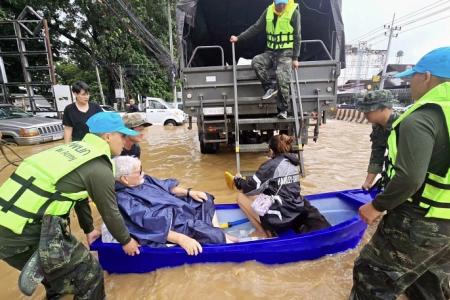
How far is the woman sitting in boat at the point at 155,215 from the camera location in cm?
231

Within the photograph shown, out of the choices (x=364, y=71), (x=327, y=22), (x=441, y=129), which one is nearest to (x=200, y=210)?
(x=441, y=129)

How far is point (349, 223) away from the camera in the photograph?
98.7 inches

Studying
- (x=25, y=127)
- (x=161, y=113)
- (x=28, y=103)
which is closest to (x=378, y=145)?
(x=25, y=127)

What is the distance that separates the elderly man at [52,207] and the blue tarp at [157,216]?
55cm

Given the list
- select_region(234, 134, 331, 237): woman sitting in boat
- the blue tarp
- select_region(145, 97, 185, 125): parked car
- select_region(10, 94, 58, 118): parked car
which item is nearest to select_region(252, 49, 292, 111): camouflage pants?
select_region(234, 134, 331, 237): woman sitting in boat

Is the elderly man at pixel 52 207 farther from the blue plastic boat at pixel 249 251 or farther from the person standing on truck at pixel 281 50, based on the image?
the person standing on truck at pixel 281 50

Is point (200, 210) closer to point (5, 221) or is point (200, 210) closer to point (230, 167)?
point (5, 221)

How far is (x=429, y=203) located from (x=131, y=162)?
2113mm

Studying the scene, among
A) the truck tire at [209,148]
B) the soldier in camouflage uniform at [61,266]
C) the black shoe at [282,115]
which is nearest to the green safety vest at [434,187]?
the soldier in camouflage uniform at [61,266]

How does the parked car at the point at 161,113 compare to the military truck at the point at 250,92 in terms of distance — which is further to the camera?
the parked car at the point at 161,113

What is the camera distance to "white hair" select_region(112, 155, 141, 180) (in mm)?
2386

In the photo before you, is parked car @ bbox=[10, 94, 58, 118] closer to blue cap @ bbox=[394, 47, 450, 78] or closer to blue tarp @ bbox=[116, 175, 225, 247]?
blue tarp @ bbox=[116, 175, 225, 247]

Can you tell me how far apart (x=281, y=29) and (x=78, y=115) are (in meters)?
3.23

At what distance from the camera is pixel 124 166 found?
94.6 inches
